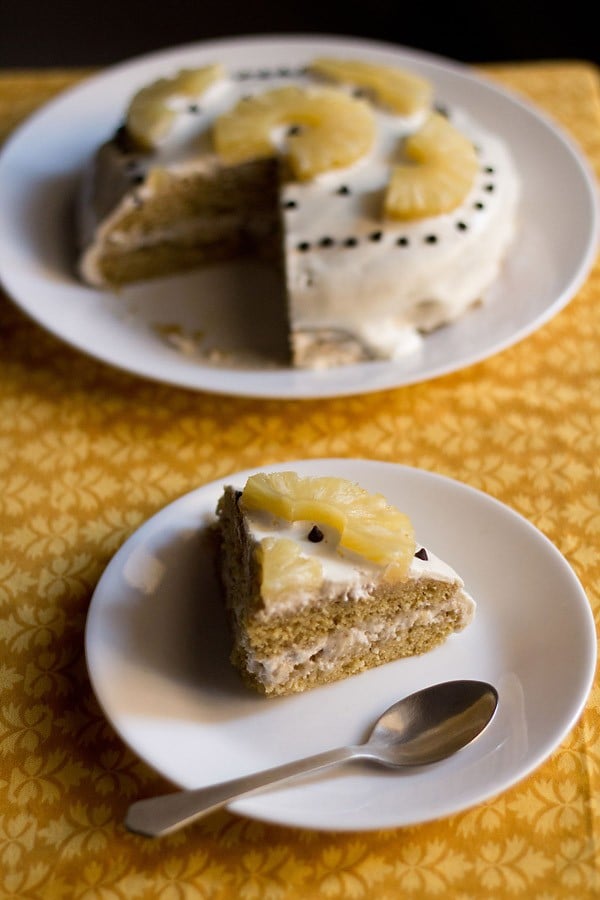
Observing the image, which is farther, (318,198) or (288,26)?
(288,26)

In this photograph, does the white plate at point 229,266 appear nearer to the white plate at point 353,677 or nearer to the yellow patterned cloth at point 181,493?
the yellow patterned cloth at point 181,493

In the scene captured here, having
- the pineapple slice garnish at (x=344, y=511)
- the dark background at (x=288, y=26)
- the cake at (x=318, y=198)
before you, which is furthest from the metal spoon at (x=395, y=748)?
the dark background at (x=288, y=26)

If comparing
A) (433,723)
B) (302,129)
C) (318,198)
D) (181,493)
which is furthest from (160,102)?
(433,723)

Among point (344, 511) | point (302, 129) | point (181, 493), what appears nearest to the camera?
point (344, 511)

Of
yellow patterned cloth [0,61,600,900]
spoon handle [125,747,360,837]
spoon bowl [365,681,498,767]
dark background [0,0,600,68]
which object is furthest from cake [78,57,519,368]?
dark background [0,0,600,68]

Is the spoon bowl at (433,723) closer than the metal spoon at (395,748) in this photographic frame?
No

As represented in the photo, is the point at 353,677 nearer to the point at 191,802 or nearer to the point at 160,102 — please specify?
the point at 191,802
